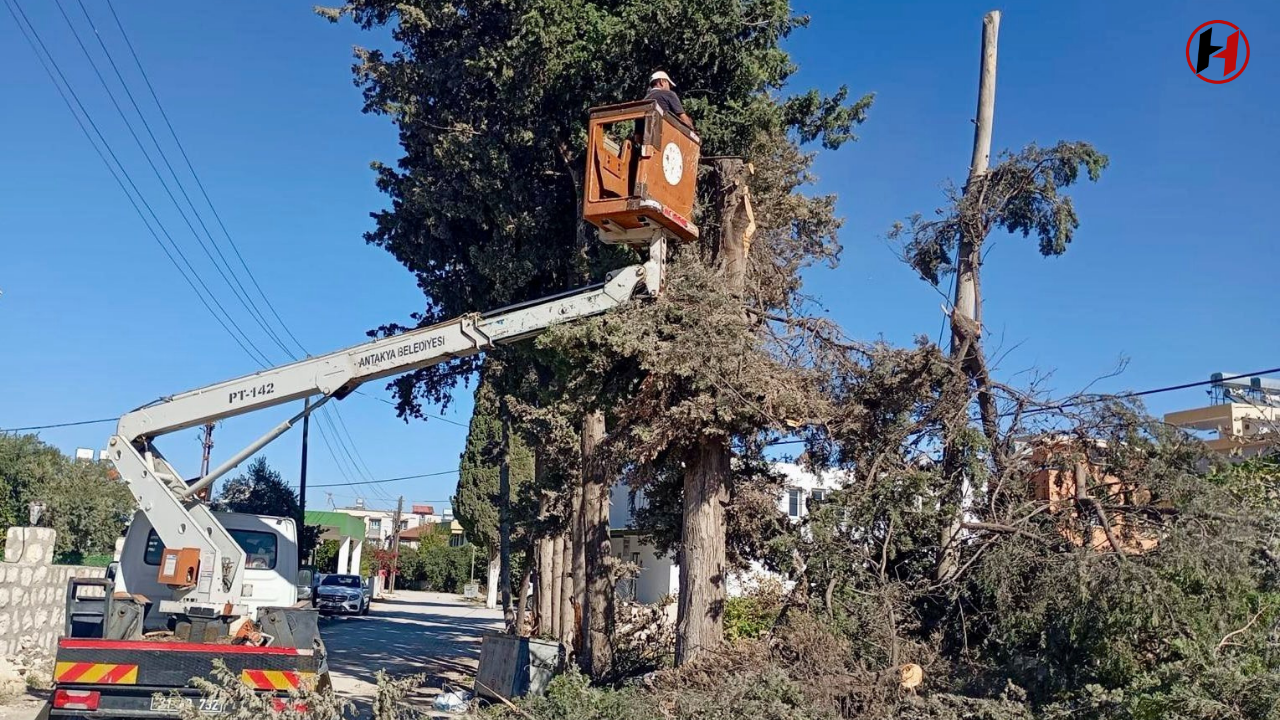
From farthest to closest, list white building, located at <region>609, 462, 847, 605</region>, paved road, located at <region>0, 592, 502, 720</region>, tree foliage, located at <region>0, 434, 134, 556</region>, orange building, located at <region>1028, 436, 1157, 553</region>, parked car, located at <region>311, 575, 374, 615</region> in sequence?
parked car, located at <region>311, 575, 374, 615</region> < tree foliage, located at <region>0, 434, 134, 556</region> < white building, located at <region>609, 462, 847, 605</region> < paved road, located at <region>0, 592, 502, 720</region> < orange building, located at <region>1028, 436, 1157, 553</region>

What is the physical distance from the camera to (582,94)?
52.5ft

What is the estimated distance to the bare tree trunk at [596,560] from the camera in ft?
47.2

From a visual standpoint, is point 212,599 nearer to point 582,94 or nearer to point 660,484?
point 660,484

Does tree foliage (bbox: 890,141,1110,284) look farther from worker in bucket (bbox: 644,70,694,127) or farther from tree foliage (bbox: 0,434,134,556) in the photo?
tree foliage (bbox: 0,434,134,556)

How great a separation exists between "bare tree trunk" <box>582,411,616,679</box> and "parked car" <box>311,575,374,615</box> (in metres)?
25.1

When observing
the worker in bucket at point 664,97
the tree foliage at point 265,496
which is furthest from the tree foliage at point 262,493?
the worker in bucket at point 664,97

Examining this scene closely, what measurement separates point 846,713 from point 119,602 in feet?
23.5

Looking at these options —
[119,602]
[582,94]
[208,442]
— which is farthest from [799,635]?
[208,442]

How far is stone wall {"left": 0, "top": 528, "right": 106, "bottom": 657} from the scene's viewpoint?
15.1 m

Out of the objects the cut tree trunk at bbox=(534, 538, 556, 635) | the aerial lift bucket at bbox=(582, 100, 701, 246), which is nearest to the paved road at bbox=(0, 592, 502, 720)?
the cut tree trunk at bbox=(534, 538, 556, 635)

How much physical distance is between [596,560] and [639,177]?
728cm

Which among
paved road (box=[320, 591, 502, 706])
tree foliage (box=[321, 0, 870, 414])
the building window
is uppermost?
tree foliage (box=[321, 0, 870, 414])

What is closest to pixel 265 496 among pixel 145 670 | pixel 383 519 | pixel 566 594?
pixel 566 594

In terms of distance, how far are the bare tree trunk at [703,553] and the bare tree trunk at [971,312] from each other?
93.0 inches
